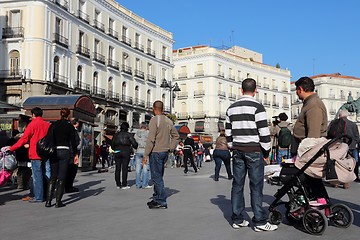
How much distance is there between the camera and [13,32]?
36.2 m

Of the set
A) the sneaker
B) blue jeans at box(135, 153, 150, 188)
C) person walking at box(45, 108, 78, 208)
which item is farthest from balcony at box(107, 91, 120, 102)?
the sneaker

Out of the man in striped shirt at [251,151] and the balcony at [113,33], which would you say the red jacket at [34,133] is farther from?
the balcony at [113,33]

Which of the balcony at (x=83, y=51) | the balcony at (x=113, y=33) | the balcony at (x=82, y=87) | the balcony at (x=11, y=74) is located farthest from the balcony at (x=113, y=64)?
the balcony at (x=11, y=74)

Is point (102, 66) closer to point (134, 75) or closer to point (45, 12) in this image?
point (134, 75)

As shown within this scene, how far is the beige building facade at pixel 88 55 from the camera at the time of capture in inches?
1403

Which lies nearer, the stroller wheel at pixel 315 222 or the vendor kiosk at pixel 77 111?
the stroller wheel at pixel 315 222

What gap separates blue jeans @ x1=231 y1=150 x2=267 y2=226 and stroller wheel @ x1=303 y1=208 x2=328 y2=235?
527 mm

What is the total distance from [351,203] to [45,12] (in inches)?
1308

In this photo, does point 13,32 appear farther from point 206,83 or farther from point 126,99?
point 206,83

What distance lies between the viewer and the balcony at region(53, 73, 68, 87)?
121 feet

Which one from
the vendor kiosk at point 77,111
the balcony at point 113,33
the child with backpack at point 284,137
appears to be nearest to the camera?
the child with backpack at point 284,137

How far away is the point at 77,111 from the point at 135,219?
10.9 m

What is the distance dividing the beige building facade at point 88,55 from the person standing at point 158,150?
2895 cm

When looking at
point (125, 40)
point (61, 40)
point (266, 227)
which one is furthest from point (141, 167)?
point (125, 40)
